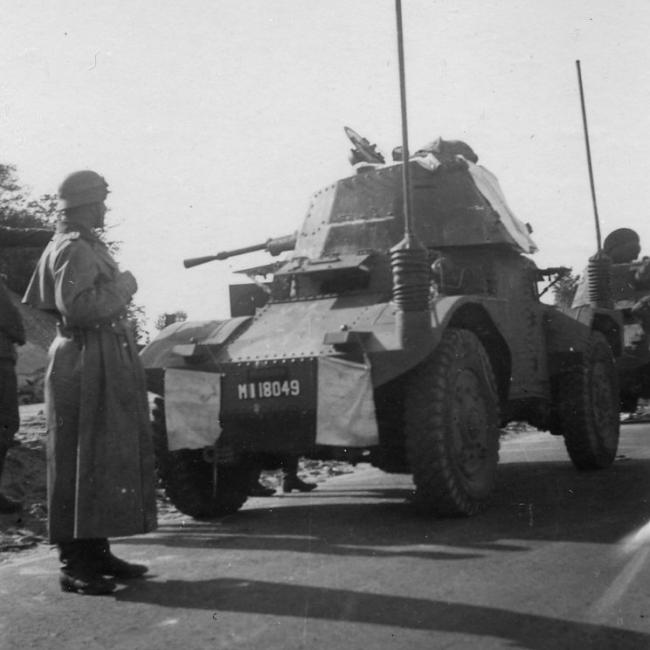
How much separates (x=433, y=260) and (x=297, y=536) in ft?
8.32

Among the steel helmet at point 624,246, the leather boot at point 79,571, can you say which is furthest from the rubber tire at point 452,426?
the steel helmet at point 624,246

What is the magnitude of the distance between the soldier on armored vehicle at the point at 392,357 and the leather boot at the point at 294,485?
1.05 metres

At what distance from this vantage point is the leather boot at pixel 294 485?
8492 mm

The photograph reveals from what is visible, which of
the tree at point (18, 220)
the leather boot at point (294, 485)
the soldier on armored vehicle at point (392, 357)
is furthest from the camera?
the tree at point (18, 220)

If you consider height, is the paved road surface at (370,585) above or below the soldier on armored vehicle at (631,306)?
below

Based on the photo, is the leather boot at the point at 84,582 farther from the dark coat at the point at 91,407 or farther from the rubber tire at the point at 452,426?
the rubber tire at the point at 452,426

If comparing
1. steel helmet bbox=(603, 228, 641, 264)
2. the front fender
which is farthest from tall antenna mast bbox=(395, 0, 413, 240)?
steel helmet bbox=(603, 228, 641, 264)

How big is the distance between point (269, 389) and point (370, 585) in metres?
2.25

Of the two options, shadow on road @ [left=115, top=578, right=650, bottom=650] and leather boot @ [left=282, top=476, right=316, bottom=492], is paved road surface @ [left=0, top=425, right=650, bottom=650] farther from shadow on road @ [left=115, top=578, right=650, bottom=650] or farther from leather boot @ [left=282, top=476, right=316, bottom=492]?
leather boot @ [left=282, top=476, right=316, bottom=492]

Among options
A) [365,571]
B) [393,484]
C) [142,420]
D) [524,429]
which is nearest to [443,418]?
[365,571]

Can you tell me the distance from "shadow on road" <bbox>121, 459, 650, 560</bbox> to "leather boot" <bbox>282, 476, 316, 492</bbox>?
35cm

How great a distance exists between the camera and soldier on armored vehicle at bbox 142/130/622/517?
20.5 feet

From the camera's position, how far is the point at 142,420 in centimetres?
500

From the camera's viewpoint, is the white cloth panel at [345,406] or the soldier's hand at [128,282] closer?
the soldier's hand at [128,282]
